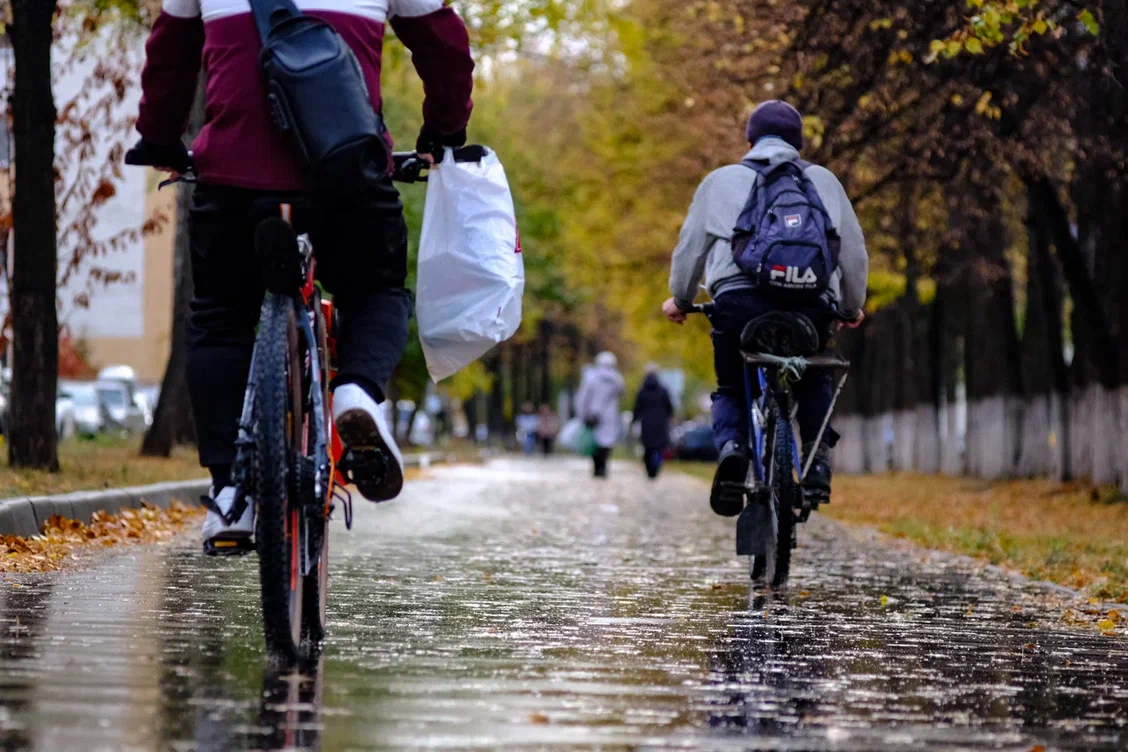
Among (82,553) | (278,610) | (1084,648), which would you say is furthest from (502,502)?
(278,610)

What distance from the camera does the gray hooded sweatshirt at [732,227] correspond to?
911 cm

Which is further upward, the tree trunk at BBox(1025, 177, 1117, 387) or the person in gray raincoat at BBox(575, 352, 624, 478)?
the tree trunk at BBox(1025, 177, 1117, 387)

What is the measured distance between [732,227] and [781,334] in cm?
57

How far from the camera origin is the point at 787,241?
8.77m

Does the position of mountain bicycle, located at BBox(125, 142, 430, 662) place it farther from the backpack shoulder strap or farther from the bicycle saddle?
the bicycle saddle

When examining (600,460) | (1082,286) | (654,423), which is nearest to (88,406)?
(600,460)

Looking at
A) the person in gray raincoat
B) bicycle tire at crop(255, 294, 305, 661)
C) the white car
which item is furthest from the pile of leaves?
the white car

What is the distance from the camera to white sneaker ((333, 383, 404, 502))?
18.9 ft

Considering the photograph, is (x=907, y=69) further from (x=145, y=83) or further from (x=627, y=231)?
(x=627, y=231)

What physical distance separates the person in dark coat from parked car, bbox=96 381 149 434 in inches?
726

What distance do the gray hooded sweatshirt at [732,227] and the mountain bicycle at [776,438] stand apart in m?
0.24

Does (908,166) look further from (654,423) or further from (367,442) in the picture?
(367,442)

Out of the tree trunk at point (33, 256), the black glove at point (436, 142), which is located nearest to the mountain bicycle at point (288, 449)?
the black glove at point (436, 142)

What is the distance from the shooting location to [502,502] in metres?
20.5
